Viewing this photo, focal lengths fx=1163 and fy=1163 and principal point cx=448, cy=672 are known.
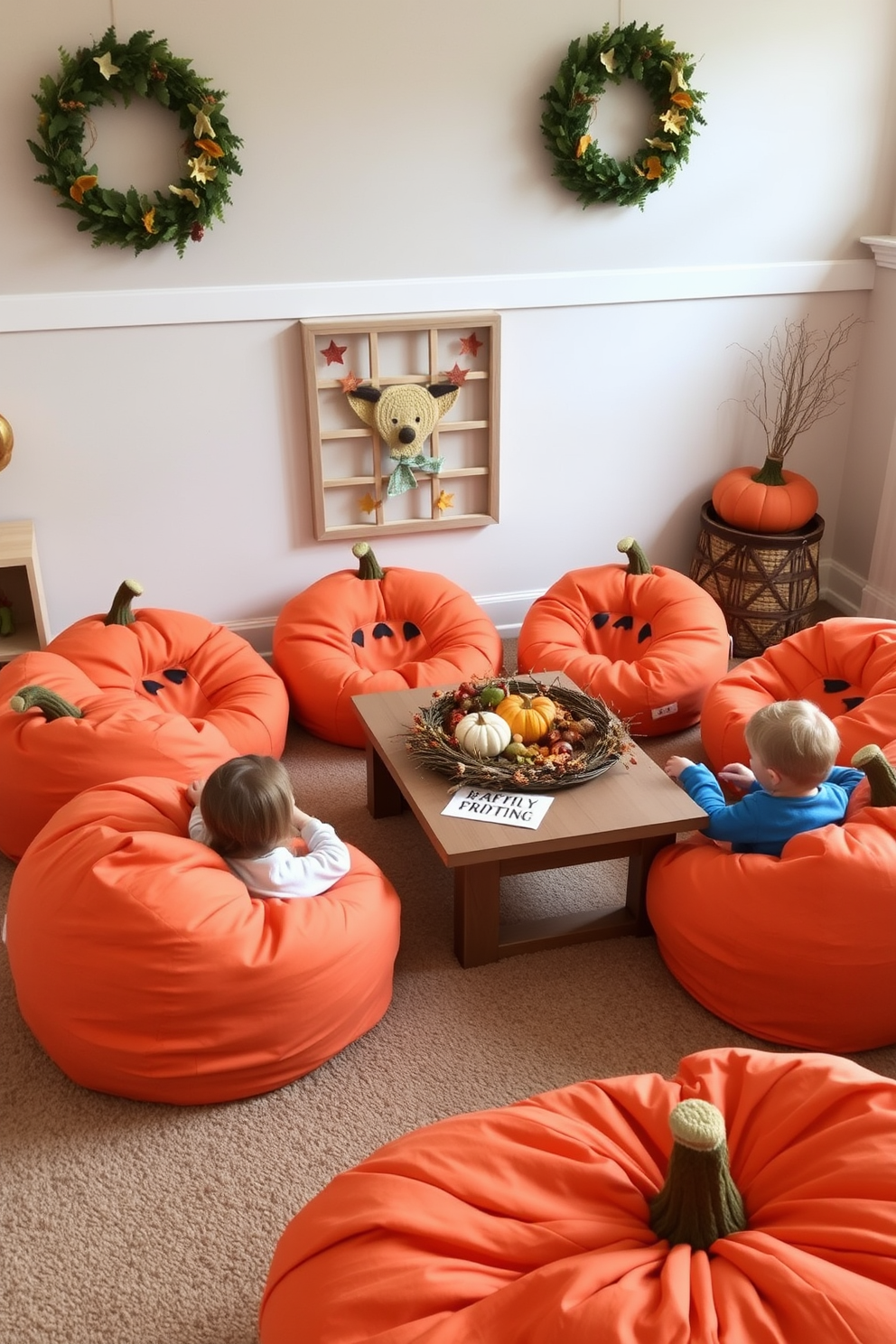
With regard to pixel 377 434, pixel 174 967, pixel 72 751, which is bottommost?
pixel 174 967

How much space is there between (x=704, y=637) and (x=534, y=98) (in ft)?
5.50

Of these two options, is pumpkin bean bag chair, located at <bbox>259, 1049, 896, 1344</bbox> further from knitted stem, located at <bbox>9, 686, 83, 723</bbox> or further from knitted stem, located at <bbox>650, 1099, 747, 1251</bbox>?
knitted stem, located at <bbox>9, 686, 83, 723</bbox>

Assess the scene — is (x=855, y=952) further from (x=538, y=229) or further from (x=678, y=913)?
(x=538, y=229)

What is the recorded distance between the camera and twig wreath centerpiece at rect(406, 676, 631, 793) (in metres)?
2.47

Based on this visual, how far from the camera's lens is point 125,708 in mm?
2771

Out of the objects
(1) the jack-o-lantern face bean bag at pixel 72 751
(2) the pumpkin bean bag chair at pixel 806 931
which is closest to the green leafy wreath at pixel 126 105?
(1) the jack-o-lantern face bean bag at pixel 72 751

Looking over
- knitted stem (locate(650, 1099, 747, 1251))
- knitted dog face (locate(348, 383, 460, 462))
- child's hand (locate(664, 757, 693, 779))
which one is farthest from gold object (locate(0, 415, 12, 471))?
knitted stem (locate(650, 1099, 747, 1251))

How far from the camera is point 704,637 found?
339cm

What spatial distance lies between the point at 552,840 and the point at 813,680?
3.80 feet

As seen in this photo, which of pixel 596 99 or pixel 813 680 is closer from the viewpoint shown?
pixel 813 680

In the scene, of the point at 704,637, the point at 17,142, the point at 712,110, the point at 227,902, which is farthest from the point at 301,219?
the point at 227,902

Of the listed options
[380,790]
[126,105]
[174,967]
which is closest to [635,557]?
[380,790]

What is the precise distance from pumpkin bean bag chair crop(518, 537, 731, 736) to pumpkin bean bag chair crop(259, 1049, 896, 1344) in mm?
1631

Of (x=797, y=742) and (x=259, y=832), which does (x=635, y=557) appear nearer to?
(x=797, y=742)
